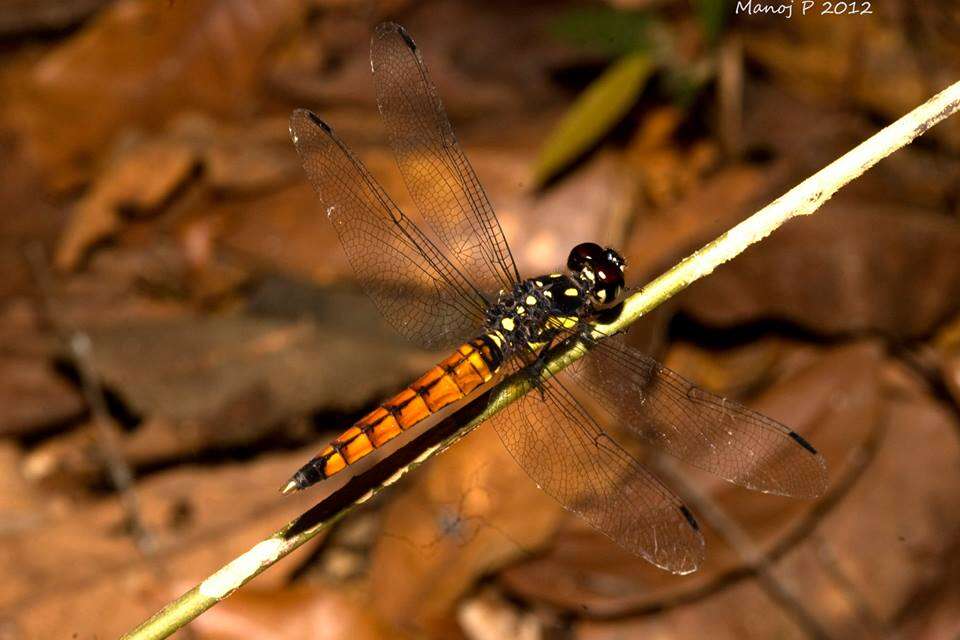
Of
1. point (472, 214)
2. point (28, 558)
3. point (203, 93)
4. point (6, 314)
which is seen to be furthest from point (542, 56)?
point (28, 558)

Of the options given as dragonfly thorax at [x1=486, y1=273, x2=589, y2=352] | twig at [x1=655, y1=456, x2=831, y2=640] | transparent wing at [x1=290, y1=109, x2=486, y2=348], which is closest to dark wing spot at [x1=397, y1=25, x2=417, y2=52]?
transparent wing at [x1=290, y1=109, x2=486, y2=348]

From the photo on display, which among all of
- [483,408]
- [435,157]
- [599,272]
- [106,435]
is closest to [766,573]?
[599,272]

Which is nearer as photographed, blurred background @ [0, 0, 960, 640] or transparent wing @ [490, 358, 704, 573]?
transparent wing @ [490, 358, 704, 573]

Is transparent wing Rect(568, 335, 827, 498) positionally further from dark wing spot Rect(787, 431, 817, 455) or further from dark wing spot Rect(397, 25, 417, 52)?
dark wing spot Rect(397, 25, 417, 52)

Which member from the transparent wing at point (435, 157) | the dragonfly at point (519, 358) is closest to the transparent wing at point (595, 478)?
the dragonfly at point (519, 358)

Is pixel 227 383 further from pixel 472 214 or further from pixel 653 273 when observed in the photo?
pixel 653 273
